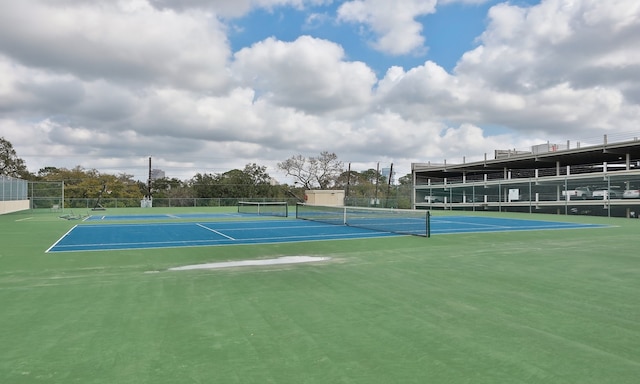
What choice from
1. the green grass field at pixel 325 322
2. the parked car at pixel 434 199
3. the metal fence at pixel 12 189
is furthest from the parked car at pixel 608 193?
the metal fence at pixel 12 189

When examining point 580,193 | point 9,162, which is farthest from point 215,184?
point 580,193

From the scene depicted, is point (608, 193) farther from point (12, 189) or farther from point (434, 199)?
point (12, 189)

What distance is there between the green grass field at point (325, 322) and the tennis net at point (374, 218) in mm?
8828

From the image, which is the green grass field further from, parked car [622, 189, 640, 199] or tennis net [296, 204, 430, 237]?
parked car [622, 189, 640, 199]

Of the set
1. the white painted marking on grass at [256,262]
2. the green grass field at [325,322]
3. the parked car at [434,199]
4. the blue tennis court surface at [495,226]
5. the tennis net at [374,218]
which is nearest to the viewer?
the green grass field at [325,322]

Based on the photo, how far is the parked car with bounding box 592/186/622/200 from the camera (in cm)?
3489

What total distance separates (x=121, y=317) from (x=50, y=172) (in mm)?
88531

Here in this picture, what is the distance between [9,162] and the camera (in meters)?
65.6

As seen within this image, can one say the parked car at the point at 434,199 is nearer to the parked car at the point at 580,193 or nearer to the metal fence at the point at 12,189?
the parked car at the point at 580,193

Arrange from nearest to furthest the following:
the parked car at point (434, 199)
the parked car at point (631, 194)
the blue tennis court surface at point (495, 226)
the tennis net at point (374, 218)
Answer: the tennis net at point (374, 218) → the blue tennis court surface at point (495, 226) → the parked car at point (631, 194) → the parked car at point (434, 199)

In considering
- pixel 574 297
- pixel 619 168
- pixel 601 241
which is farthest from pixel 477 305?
pixel 619 168

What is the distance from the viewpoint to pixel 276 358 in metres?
4.13

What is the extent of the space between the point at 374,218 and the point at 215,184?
155 ft

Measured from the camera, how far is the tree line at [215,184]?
6481cm
